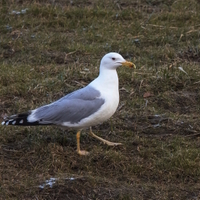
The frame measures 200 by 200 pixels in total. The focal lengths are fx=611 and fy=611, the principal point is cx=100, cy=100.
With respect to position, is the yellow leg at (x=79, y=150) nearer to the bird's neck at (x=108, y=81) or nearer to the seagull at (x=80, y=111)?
the seagull at (x=80, y=111)

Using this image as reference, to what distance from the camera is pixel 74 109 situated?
15.8 feet

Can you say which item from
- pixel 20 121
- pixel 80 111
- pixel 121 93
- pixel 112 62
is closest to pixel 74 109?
pixel 80 111

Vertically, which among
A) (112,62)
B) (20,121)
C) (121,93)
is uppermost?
(112,62)

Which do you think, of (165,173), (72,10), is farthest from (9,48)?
(165,173)

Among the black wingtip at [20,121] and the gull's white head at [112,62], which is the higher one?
the gull's white head at [112,62]

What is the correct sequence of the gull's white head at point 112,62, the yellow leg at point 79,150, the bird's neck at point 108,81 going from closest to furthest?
the yellow leg at point 79,150, the bird's neck at point 108,81, the gull's white head at point 112,62

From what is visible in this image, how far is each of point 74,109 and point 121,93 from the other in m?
1.32

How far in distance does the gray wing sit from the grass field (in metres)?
0.23

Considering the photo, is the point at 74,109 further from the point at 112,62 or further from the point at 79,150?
the point at 112,62

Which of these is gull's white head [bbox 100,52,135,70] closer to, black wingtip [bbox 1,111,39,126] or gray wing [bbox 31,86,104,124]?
gray wing [bbox 31,86,104,124]

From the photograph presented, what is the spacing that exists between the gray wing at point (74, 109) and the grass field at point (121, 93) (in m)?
0.23

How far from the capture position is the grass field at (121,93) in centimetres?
434

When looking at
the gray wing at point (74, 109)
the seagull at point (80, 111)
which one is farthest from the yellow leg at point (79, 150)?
the gray wing at point (74, 109)

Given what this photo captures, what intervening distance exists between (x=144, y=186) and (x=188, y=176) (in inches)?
15.6
